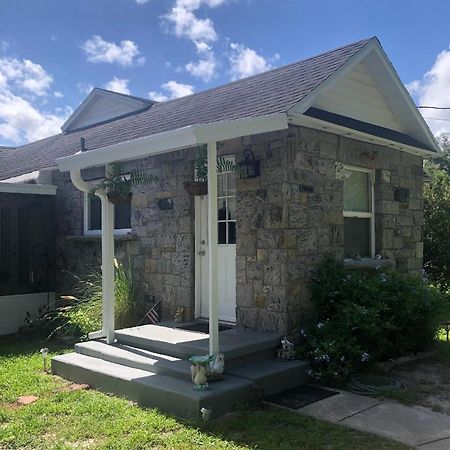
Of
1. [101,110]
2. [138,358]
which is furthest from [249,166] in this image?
[101,110]

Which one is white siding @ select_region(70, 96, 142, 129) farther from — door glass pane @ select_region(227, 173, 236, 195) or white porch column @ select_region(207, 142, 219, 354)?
white porch column @ select_region(207, 142, 219, 354)

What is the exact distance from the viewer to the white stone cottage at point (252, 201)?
5.90m

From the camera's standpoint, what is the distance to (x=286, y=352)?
18.2 feet

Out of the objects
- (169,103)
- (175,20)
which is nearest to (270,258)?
(169,103)

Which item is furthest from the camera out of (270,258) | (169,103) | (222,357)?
(169,103)

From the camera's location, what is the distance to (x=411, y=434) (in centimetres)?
395

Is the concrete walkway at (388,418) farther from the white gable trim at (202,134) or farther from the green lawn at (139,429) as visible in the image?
the white gable trim at (202,134)

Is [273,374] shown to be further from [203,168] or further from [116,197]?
[116,197]

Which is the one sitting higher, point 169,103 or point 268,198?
point 169,103

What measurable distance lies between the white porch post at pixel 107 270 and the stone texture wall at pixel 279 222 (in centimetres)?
112

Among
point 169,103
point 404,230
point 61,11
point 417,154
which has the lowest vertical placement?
point 404,230

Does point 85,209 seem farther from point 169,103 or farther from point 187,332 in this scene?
point 187,332

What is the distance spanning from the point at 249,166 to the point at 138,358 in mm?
2726

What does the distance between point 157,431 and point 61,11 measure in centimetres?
707
